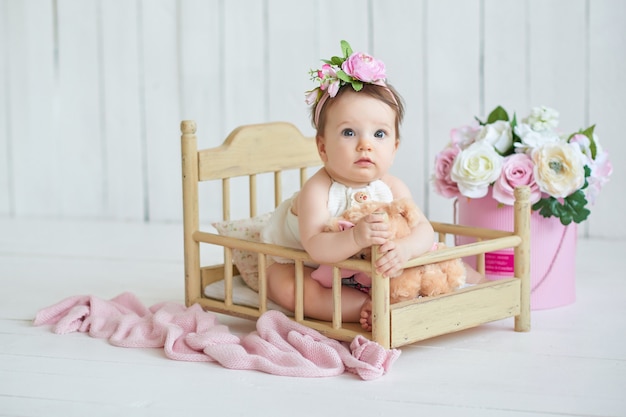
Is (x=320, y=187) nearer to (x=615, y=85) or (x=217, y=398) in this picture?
(x=217, y=398)

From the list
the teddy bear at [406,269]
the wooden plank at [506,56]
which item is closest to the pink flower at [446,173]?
the teddy bear at [406,269]

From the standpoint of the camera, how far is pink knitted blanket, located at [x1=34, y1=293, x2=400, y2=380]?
64.3 inches

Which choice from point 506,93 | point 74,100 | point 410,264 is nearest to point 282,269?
point 410,264

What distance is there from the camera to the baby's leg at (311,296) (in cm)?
178

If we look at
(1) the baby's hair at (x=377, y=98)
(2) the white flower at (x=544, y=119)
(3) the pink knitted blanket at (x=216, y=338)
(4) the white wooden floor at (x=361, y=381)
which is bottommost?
(4) the white wooden floor at (x=361, y=381)

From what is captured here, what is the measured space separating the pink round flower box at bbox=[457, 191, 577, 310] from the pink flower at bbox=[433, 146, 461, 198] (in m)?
0.04

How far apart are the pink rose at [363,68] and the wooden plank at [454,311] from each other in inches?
16.1

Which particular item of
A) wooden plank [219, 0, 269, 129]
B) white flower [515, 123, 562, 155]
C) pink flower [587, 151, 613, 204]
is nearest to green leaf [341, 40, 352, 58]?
white flower [515, 123, 562, 155]

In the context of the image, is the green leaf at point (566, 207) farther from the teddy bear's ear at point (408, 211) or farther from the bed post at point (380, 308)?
the bed post at point (380, 308)

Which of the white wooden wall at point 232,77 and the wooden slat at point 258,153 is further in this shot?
the white wooden wall at point 232,77

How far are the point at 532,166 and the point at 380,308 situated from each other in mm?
572

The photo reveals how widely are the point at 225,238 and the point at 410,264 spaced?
1.40 ft

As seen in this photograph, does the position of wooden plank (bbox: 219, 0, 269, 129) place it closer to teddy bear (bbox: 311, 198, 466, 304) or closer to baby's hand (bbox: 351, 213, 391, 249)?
teddy bear (bbox: 311, 198, 466, 304)

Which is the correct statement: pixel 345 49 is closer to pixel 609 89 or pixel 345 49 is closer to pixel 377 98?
pixel 377 98
